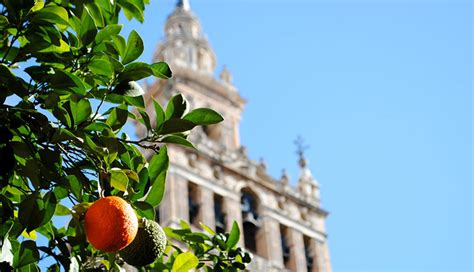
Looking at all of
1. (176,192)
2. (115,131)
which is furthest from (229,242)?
(176,192)

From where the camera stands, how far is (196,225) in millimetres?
28734

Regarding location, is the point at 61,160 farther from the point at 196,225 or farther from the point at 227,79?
the point at 227,79

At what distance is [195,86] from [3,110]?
97.9 feet

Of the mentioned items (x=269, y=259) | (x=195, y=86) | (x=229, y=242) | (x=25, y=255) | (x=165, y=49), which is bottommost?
(x=25, y=255)

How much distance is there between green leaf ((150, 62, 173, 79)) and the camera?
3.96m

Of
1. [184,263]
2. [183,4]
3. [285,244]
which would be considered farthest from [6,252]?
[183,4]

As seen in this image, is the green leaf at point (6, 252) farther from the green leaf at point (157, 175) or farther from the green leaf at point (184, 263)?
the green leaf at point (184, 263)

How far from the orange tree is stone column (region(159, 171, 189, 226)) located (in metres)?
23.3

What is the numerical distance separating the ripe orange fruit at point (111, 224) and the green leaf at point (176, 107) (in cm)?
63

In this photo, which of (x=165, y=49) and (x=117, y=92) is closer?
(x=117, y=92)

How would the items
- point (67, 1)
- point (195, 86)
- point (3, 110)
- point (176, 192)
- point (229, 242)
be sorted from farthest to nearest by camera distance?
point (195, 86), point (176, 192), point (229, 242), point (67, 1), point (3, 110)

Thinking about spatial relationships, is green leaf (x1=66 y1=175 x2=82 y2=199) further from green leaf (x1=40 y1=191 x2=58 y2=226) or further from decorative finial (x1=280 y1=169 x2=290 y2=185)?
decorative finial (x1=280 y1=169 x2=290 y2=185)

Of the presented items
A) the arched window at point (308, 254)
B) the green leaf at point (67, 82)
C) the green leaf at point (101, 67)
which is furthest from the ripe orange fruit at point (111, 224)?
the arched window at point (308, 254)

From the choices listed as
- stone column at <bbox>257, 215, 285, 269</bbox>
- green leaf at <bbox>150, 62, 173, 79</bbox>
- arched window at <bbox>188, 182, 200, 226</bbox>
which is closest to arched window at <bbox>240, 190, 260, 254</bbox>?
stone column at <bbox>257, 215, 285, 269</bbox>
